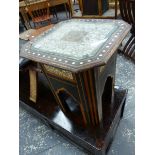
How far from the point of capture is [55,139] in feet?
4.30

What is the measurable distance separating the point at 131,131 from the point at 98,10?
183cm

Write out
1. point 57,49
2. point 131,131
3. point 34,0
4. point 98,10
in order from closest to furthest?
point 57,49 → point 131,131 → point 98,10 → point 34,0

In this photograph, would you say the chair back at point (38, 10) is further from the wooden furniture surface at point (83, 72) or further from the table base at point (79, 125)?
the wooden furniture surface at point (83, 72)

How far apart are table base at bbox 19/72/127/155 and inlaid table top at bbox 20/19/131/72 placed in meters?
0.53

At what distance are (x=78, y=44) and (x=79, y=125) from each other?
0.56 metres

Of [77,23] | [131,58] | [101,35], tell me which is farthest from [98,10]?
[101,35]

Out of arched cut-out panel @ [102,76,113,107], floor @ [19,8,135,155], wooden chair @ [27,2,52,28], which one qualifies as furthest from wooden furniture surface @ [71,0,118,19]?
arched cut-out panel @ [102,76,113,107]

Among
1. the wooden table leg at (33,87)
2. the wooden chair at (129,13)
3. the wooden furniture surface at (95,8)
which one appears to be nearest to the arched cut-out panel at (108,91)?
the wooden table leg at (33,87)

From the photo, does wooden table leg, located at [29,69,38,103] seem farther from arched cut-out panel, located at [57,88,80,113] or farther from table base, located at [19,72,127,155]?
arched cut-out panel, located at [57,88,80,113]

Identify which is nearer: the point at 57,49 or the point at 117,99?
the point at 57,49

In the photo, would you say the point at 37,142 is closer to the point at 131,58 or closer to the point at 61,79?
the point at 61,79

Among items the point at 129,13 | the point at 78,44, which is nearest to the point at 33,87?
the point at 78,44

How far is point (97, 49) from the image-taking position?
761 millimetres

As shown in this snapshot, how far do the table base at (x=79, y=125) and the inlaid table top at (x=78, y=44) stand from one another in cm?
53
